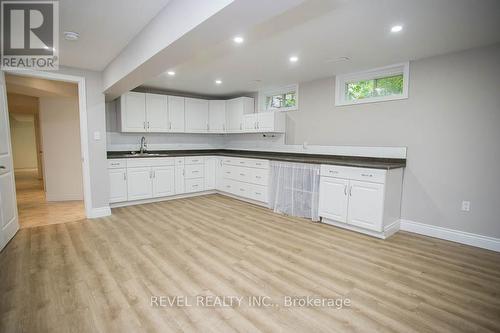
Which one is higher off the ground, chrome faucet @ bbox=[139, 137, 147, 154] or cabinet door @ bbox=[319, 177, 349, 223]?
Result: chrome faucet @ bbox=[139, 137, 147, 154]

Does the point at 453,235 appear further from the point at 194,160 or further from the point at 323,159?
the point at 194,160

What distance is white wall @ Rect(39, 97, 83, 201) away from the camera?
5.08 metres

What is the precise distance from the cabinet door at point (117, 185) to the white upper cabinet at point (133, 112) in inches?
35.5

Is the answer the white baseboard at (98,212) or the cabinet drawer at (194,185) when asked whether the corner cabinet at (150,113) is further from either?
the white baseboard at (98,212)

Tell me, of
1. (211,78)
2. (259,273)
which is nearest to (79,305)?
(259,273)

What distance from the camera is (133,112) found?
495cm

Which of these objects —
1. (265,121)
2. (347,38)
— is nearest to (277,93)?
(265,121)

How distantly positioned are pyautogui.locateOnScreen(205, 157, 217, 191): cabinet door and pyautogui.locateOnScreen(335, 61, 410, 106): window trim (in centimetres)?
296

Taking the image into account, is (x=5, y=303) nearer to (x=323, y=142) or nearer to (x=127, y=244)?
(x=127, y=244)

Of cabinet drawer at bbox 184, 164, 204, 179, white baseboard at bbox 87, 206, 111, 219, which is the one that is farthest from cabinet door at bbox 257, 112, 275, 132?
white baseboard at bbox 87, 206, 111, 219

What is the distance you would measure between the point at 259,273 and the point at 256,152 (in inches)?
141

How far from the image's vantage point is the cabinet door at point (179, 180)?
525cm

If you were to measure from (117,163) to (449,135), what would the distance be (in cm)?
512

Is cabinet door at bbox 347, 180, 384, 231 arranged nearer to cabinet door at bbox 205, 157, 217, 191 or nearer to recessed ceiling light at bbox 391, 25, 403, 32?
recessed ceiling light at bbox 391, 25, 403, 32
